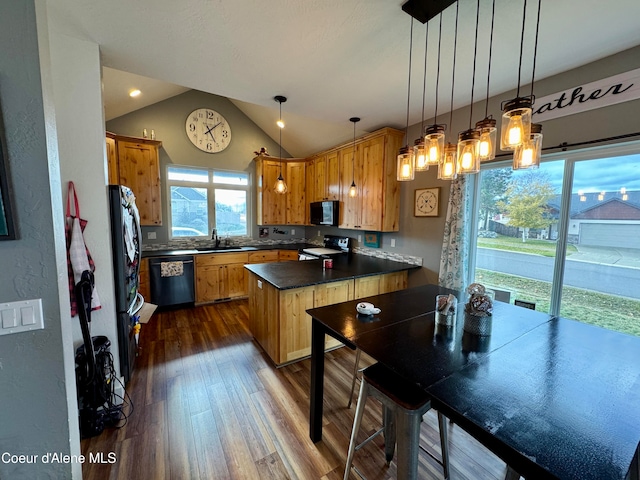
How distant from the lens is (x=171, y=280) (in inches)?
152

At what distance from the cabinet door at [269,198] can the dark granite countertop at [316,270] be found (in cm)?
198

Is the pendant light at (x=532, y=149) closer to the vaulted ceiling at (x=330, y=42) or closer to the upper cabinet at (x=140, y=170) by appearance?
the vaulted ceiling at (x=330, y=42)

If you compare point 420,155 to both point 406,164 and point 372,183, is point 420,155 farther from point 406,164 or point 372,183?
point 372,183

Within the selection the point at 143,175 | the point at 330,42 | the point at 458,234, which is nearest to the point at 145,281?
the point at 143,175

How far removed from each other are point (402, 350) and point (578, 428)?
613 mm

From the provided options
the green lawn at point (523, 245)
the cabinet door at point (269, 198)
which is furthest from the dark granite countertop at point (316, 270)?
the cabinet door at point (269, 198)

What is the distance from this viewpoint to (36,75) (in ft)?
3.04

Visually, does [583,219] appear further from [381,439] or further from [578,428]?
[381,439]

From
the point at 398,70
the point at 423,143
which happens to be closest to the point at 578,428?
the point at 423,143

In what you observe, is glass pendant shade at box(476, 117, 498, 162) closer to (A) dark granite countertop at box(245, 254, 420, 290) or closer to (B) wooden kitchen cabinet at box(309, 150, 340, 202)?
(A) dark granite countertop at box(245, 254, 420, 290)

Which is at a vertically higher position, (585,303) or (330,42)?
(330,42)

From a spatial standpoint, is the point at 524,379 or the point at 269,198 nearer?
the point at 524,379

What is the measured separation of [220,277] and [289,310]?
7.44ft

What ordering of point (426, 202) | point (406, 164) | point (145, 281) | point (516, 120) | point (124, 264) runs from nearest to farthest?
point (516, 120), point (406, 164), point (124, 264), point (426, 202), point (145, 281)
